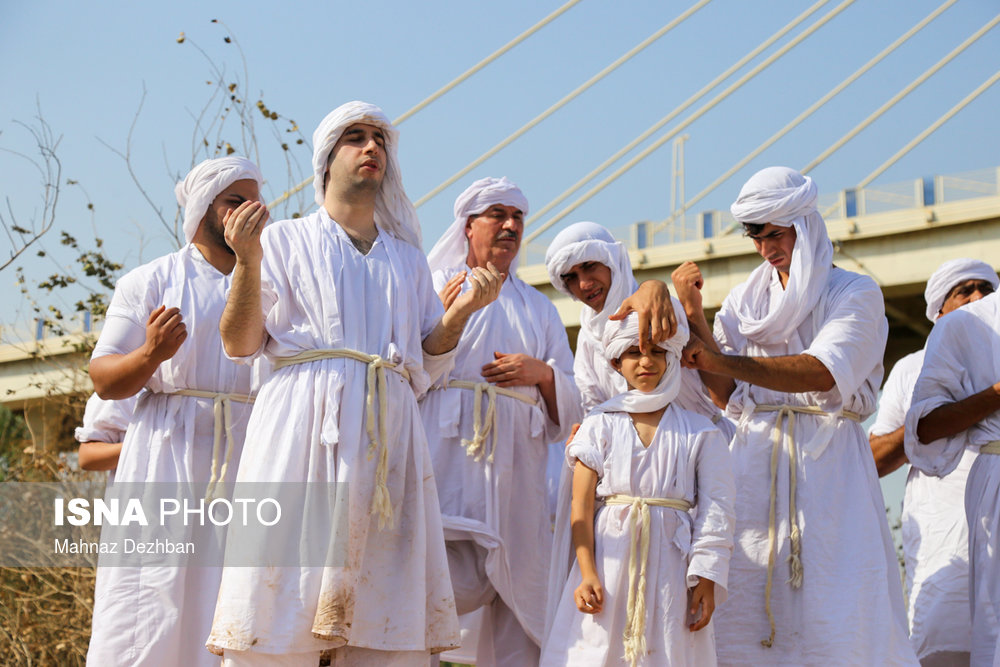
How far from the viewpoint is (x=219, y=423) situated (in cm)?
516

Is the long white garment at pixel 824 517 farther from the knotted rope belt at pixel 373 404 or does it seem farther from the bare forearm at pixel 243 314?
the bare forearm at pixel 243 314

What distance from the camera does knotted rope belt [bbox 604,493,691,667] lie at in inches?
179

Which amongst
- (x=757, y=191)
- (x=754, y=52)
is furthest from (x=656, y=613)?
(x=754, y=52)

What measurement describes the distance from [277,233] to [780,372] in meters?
2.01

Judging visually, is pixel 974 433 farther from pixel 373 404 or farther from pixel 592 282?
pixel 373 404

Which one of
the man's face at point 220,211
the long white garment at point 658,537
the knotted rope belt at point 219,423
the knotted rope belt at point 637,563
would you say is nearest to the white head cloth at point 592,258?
the long white garment at point 658,537

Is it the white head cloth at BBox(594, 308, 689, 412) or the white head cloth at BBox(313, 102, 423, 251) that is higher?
the white head cloth at BBox(313, 102, 423, 251)

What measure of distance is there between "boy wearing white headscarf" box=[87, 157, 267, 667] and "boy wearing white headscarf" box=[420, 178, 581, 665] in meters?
0.98

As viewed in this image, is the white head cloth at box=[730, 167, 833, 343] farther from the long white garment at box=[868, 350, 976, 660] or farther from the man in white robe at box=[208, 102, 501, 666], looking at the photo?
the long white garment at box=[868, 350, 976, 660]

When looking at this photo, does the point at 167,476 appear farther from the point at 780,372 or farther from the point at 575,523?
the point at 780,372

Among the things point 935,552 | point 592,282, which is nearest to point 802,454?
point 592,282

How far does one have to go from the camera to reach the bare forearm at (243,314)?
420cm

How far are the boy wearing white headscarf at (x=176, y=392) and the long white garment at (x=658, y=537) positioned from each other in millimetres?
1405

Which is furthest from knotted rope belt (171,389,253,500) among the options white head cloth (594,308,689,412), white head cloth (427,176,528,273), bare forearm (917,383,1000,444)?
bare forearm (917,383,1000,444)
